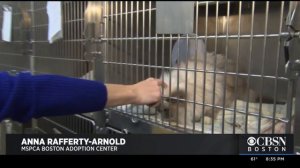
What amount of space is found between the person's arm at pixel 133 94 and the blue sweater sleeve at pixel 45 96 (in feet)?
0.08

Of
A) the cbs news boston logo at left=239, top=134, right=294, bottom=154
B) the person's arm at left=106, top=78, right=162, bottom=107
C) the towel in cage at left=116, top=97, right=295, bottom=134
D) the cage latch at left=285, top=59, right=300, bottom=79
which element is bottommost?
the cbs news boston logo at left=239, top=134, right=294, bottom=154

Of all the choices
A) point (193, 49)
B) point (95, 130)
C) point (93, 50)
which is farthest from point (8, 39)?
point (193, 49)

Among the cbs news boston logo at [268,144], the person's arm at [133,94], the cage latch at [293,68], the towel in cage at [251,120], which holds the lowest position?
the cbs news boston logo at [268,144]

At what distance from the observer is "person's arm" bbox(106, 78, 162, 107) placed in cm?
71

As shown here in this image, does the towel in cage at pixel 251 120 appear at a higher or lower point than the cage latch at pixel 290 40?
lower

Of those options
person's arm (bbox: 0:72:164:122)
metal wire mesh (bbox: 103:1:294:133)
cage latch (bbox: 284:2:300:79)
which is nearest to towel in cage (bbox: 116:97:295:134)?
metal wire mesh (bbox: 103:1:294:133)

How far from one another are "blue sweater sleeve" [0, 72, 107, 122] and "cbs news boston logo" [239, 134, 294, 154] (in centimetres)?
35

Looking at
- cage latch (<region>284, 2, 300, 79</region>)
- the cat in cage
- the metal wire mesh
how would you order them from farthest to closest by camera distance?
the cat in cage < the metal wire mesh < cage latch (<region>284, 2, 300, 79</region>)

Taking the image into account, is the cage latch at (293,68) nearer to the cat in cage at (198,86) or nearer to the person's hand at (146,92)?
the cat in cage at (198,86)

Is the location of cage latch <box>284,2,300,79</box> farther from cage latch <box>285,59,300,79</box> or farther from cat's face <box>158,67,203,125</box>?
cat's face <box>158,67,203,125</box>

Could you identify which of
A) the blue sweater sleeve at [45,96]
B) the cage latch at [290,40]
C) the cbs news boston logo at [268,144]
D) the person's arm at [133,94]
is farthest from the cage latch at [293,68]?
the blue sweater sleeve at [45,96]

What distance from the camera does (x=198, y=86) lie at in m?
1.02

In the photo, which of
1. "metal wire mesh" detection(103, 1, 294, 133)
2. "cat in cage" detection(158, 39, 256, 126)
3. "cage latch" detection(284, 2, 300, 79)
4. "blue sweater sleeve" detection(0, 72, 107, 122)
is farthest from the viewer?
"cat in cage" detection(158, 39, 256, 126)

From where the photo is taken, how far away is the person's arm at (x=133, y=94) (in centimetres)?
71
